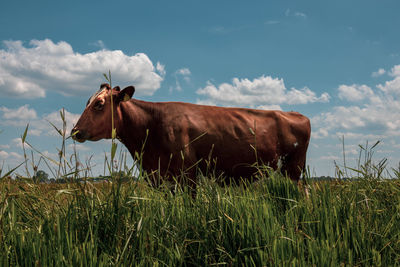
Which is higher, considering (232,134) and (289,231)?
(232,134)

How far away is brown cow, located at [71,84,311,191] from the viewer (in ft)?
19.7

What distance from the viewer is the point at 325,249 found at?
2391 millimetres

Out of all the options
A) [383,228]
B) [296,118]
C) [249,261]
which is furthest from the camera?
[296,118]

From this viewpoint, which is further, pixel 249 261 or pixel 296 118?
pixel 296 118

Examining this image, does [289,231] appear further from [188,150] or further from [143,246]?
[188,150]

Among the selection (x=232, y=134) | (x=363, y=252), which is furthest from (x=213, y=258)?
(x=232, y=134)

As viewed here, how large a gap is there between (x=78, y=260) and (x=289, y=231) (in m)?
1.43

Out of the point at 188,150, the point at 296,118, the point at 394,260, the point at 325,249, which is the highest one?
the point at 296,118

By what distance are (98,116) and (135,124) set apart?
68 centimetres

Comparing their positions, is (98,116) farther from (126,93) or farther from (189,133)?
(189,133)

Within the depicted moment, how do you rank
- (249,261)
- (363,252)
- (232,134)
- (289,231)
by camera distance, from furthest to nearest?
(232,134) → (363,252) → (289,231) → (249,261)

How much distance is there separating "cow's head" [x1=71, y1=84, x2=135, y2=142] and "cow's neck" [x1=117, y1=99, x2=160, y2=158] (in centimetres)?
13

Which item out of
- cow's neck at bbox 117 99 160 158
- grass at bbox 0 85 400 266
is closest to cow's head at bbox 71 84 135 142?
cow's neck at bbox 117 99 160 158

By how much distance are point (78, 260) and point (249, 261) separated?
3.60 feet
